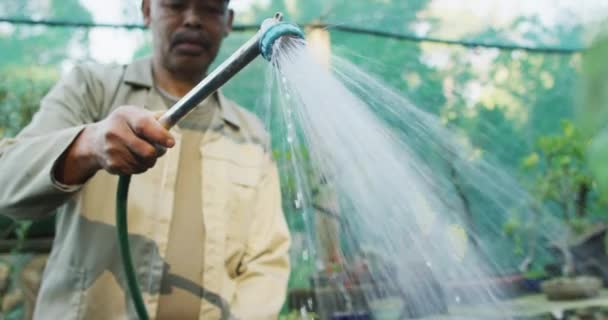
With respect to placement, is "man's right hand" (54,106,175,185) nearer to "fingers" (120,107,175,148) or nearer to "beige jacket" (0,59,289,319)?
"fingers" (120,107,175,148)

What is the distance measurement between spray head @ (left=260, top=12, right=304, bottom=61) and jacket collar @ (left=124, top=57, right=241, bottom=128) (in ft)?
2.70

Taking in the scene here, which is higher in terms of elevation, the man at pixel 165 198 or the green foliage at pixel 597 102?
the man at pixel 165 198

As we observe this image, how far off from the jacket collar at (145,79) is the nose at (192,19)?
213 millimetres

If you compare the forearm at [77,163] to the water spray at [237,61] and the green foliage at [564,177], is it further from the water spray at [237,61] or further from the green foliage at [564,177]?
the green foliage at [564,177]

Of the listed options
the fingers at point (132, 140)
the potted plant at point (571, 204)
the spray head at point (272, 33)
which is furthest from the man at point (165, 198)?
the potted plant at point (571, 204)

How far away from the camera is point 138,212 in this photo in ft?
5.54

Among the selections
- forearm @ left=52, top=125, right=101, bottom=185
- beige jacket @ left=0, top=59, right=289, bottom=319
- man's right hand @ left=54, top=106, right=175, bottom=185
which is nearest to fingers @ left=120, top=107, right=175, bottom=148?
man's right hand @ left=54, top=106, right=175, bottom=185

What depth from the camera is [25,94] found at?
3.19 metres

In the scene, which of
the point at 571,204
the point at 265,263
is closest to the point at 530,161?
the point at 571,204

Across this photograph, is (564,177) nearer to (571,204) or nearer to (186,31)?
(571,204)

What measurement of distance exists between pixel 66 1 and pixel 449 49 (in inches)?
83.4

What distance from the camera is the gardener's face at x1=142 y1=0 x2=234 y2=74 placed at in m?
1.81

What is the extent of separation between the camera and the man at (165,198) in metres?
1.43

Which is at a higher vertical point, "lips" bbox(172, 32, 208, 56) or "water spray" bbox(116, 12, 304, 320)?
"lips" bbox(172, 32, 208, 56)
